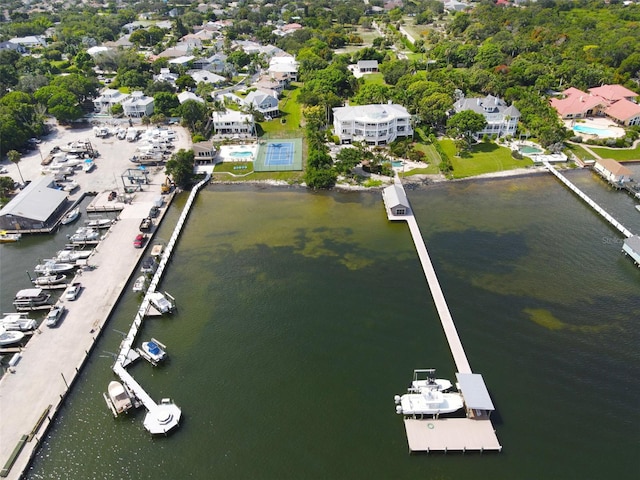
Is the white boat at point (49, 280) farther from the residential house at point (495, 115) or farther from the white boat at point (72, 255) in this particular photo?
the residential house at point (495, 115)

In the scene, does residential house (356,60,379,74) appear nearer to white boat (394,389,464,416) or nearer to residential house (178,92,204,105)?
residential house (178,92,204,105)

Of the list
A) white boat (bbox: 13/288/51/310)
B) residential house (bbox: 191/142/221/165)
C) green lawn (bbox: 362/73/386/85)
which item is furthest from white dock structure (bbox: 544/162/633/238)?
white boat (bbox: 13/288/51/310)

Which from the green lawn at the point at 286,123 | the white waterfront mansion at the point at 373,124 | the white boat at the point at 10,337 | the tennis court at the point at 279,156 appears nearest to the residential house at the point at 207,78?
the green lawn at the point at 286,123

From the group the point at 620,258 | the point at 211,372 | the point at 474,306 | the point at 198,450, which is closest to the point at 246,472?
the point at 198,450

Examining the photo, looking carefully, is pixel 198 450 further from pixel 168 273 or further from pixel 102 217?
pixel 102 217

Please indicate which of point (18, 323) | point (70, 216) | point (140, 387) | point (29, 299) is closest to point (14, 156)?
point (70, 216)

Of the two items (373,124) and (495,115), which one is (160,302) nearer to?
(373,124)
